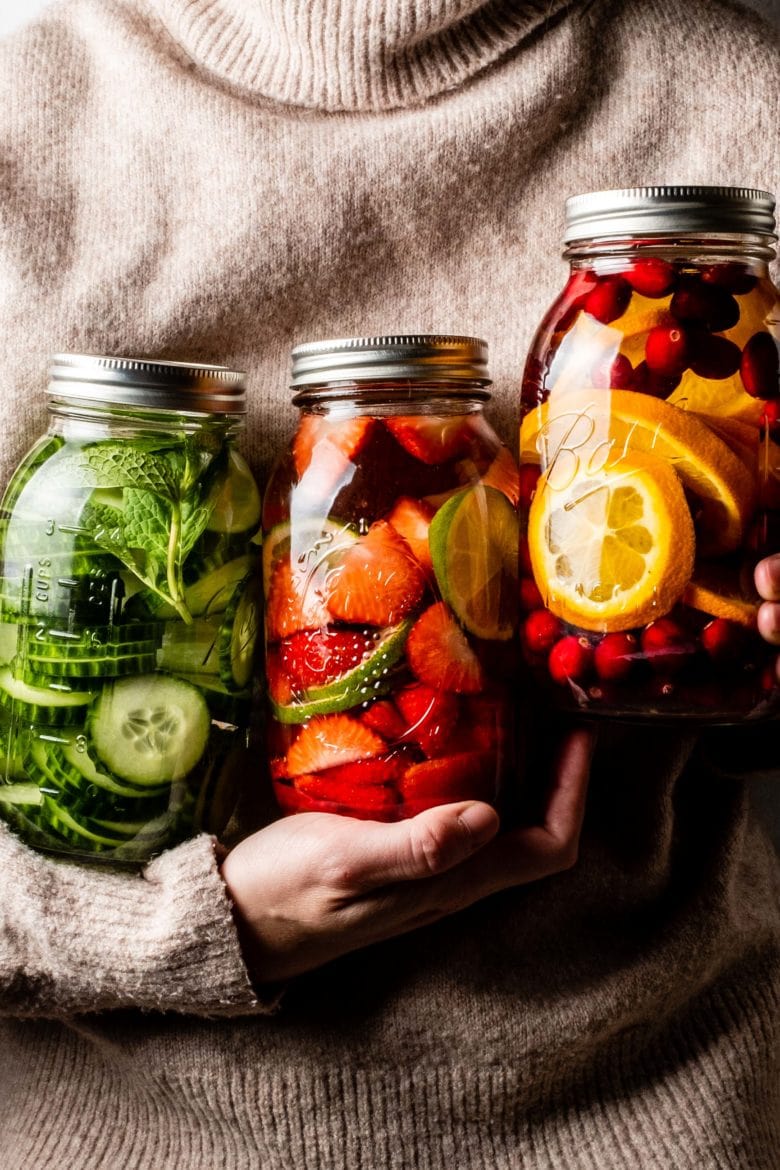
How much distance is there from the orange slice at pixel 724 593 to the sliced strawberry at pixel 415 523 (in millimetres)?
156

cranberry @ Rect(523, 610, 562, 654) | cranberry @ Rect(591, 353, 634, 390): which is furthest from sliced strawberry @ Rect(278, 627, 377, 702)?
cranberry @ Rect(591, 353, 634, 390)

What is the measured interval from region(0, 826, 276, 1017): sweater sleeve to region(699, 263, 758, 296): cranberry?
0.48 m

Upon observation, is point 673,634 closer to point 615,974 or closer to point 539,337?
point 539,337

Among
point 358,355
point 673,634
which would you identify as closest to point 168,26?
point 358,355

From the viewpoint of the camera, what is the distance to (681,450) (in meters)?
0.70

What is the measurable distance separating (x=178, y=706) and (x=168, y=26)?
546 mm

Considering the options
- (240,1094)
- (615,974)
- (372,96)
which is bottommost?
(240,1094)

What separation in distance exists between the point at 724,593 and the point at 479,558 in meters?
0.15

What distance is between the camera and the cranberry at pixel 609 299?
733 mm

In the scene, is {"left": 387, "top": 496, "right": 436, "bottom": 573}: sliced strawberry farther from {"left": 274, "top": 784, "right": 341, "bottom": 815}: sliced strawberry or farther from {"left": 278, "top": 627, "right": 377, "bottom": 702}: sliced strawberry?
{"left": 274, "top": 784, "right": 341, "bottom": 815}: sliced strawberry

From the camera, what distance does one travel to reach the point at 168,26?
0.96 metres

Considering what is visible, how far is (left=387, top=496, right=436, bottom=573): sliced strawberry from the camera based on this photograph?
2.43 feet

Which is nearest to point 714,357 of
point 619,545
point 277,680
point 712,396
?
point 712,396

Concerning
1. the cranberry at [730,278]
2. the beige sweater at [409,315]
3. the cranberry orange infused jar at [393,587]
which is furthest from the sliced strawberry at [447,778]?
the cranberry at [730,278]
